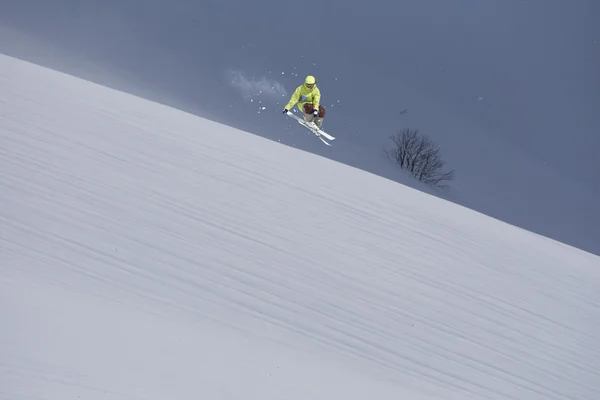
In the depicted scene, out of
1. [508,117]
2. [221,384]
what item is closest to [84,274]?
[221,384]

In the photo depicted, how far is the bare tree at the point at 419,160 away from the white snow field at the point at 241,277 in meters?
10.4

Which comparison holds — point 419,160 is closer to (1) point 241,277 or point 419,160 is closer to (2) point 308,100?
(2) point 308,100

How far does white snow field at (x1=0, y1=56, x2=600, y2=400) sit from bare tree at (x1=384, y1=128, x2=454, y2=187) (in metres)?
10.4

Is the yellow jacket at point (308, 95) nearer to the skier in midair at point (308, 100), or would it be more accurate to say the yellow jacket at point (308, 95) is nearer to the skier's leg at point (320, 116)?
the skier in midair at point (308, 100)

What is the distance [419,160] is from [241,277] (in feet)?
43.0

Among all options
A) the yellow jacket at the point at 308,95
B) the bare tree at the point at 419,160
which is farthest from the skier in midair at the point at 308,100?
the bare tree at the point at 419,160

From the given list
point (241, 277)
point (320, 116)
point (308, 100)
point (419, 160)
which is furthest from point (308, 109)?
point (419, 160)

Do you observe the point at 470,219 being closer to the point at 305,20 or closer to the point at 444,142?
the point at 444,142

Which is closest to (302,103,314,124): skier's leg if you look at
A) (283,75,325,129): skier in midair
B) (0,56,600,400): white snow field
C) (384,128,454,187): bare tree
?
(283,75,325,129): skier in midair

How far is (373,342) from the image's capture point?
5297 mm

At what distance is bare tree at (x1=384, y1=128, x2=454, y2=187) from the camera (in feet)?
57.5

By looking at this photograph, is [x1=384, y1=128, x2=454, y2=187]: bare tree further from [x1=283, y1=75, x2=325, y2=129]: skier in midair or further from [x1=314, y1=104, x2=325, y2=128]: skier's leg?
[x1=283, y1=75, x2=325, y2=129]: skier in midair

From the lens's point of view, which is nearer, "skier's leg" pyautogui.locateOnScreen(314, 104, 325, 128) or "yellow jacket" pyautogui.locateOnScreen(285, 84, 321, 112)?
"yellow jacket" pyautogui.locateOnScreen(285, 84, 321, 112)

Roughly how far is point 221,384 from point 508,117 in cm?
1944
